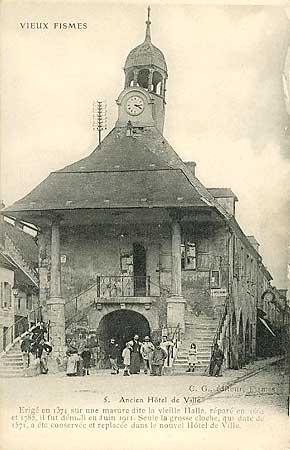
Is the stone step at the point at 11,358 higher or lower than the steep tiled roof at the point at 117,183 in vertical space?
lower

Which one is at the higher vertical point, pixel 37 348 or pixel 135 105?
pixel 135 105

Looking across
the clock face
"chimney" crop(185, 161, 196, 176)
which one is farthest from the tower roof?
"chimney" crop(185, 161, 196, 176)

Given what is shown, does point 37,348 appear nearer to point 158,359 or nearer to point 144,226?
point 158,359

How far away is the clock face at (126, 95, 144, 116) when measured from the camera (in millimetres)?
4160

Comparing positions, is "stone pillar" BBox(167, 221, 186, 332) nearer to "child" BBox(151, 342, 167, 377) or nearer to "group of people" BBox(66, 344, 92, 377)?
"child" BBox(151, 342, 167, 377)

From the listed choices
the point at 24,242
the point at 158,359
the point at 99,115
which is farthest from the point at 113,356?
the point at 99,115

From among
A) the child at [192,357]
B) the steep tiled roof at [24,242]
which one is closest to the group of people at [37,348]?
the steep tiled roof at [24,242]

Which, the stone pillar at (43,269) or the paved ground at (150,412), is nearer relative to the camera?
the paved ground at (150,412)

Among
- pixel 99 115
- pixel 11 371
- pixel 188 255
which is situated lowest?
pixel 11 371

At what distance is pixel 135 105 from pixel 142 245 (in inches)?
19.1

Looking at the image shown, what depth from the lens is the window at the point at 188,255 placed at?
4141mm

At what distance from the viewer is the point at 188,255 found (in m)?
4.14

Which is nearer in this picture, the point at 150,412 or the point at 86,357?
the point at 150,412

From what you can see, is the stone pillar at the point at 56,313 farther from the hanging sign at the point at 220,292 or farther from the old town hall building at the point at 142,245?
the hanging sign at the point at 220,292
